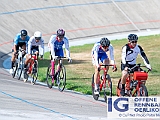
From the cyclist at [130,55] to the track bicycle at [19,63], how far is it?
15.2ft

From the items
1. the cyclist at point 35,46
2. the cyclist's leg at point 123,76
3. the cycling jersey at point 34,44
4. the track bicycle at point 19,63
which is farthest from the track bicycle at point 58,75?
the cyclist's leg at point 123,76

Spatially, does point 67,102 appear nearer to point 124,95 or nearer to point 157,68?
point 124,95

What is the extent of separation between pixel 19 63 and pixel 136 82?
5517 mm

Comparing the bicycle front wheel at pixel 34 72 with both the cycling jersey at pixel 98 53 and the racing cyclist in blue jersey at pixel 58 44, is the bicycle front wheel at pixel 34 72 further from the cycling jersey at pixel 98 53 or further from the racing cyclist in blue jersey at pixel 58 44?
the cycling jersey at pixel 98 53

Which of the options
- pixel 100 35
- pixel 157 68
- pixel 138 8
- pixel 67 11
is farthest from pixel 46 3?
pixel 157 68

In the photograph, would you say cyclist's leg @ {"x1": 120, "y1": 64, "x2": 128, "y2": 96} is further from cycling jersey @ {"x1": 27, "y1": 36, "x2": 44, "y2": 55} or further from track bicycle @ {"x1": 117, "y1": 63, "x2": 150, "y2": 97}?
cycling jersey @ {"x1": 27, "y1": 36, "x2": 44, "y2": 55}

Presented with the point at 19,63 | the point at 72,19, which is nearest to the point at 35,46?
the point at 19,63

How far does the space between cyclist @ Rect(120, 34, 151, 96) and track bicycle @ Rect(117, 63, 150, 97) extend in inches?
4.3

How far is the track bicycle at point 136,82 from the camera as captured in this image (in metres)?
12.8

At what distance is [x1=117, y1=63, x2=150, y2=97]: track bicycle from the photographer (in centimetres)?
1279

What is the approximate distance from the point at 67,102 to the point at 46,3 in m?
17.0

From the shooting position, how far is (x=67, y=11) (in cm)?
2970

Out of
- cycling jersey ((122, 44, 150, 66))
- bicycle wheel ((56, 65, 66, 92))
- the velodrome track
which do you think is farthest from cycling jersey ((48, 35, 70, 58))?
cycling jersey ((122, 44, 150, 66))

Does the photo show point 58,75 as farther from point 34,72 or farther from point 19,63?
point 19,63
